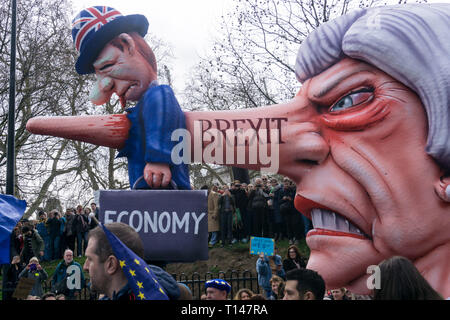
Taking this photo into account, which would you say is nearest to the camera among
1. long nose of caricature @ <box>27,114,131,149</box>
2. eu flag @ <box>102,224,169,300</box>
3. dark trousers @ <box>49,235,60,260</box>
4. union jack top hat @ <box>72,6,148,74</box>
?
eu flag @ <box>102,224,169,300</box>

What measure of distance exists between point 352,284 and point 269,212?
17.8 feet

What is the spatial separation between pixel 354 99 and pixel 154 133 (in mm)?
1743

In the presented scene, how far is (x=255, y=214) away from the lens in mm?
10047

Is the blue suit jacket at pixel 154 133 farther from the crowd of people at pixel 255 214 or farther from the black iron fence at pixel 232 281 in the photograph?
the crowd of people at pixel 255 214

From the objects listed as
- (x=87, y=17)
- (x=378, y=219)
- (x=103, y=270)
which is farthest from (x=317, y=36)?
(x=103, y=270)

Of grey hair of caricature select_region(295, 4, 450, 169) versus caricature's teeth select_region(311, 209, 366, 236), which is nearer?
grey hair of caricature select_region(295, 4, 450, 169)

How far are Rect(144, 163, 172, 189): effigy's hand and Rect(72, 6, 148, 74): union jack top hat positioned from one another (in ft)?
4.26

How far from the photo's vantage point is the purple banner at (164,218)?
14.6 feet

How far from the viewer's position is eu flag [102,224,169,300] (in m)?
2.35

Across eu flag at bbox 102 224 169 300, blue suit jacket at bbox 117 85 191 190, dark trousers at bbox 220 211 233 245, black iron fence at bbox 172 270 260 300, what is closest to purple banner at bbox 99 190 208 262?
blue suit jacket at bbox 117 85 191 190

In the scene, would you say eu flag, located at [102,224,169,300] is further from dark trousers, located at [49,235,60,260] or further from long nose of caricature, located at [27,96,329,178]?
dark trousers, located at [49,235,60,260]

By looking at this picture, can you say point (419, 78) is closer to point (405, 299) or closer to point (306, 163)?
point (306, 163)

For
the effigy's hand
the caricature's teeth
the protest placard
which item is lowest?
the protest placard

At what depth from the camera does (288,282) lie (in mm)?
2875
